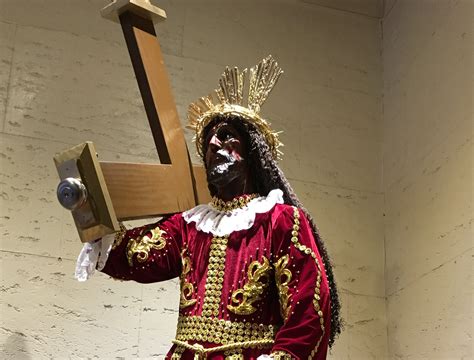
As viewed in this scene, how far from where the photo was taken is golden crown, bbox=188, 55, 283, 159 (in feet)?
7.11

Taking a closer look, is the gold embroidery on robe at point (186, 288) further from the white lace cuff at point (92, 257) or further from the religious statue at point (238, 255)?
the white lace cuff at point (92, 257)

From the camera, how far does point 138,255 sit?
82.0 inches

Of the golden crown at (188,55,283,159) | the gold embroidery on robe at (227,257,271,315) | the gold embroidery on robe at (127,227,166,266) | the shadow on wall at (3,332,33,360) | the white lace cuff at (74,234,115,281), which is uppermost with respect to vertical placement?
the golden crown at (188,55,283,159)

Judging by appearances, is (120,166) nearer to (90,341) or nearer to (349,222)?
(90,341)

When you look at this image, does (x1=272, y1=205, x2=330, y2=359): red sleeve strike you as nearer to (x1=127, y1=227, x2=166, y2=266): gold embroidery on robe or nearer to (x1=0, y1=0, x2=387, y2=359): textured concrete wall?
(x1=127, y1=227, x2=166, y2=266): gold embroidery on robe

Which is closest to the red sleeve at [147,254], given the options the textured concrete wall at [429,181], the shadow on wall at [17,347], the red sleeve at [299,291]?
the red sleeve at [299,291]

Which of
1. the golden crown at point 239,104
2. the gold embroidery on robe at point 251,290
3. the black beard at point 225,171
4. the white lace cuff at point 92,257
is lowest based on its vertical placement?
the gold embroidery on robe at point 251,290

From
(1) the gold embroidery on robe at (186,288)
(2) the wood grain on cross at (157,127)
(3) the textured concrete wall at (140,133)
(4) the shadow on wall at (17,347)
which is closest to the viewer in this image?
(1) the gold embroidery on robe at (186,288)

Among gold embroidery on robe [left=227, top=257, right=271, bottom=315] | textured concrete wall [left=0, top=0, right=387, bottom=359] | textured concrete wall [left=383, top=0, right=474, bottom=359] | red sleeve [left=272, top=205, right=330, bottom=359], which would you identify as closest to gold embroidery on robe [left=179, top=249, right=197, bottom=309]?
gold embroidery on robe [left=227, top=257, right=271, bottom=315]

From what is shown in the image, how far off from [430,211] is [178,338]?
1.39 meters

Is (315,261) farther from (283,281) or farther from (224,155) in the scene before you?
(224,155)

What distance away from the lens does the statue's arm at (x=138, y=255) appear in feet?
6.71

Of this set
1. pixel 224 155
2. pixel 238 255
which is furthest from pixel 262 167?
pixel 238 255

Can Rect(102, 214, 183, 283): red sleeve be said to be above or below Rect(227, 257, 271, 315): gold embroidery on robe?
above
